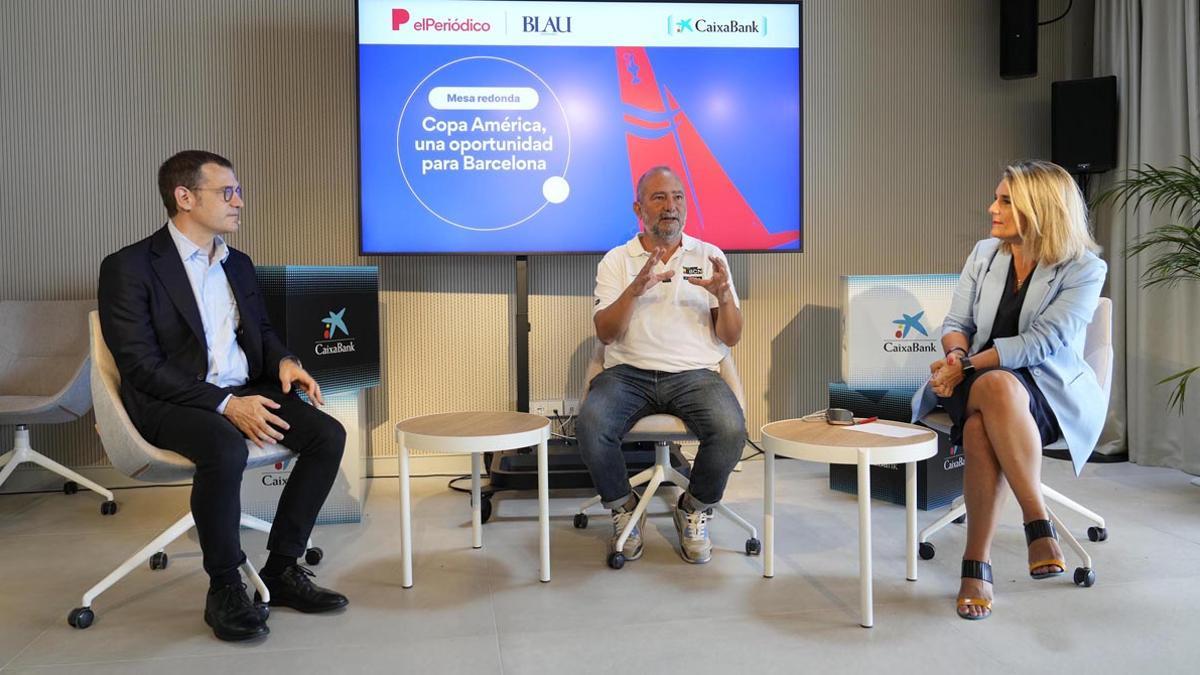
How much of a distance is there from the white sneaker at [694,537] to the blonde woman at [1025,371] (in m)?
0.75

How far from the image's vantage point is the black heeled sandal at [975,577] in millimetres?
2324

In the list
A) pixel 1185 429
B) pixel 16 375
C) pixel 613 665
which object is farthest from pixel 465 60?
pixel 1185 429

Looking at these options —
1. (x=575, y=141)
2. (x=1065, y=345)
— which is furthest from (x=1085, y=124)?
(x=575, y=141)

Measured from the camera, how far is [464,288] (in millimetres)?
4078

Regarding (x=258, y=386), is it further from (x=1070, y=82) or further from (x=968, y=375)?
(x=1070, y=82)

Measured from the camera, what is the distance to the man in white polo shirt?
9.36 ft

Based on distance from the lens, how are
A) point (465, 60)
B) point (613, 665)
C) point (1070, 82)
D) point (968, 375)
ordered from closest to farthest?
point (613, 665)
point (968, 375)
point (465, 60)
point (1070, 82)

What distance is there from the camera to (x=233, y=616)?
2234 millimetres

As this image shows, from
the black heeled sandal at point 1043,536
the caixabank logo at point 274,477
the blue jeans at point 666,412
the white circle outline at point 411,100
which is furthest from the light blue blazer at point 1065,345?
the caixabank logo at point 274,477

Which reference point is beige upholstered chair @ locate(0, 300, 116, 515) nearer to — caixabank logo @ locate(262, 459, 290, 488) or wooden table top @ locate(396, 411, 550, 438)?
caixabank logo @ locate(262, 459, 290, 488)

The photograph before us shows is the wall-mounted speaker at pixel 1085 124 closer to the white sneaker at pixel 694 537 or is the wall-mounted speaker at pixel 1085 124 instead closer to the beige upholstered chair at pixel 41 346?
the white sneaker at pixel 694 537

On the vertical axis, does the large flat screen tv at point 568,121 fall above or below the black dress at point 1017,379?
above

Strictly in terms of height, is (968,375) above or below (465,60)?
below

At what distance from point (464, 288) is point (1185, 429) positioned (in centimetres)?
316
